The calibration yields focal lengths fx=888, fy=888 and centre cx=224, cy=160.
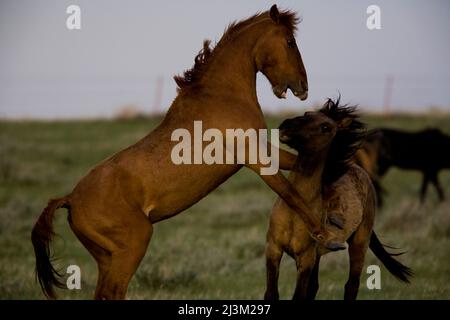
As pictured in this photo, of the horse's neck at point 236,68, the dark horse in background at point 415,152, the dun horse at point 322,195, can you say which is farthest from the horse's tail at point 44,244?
the dark horse in background at point 415,152

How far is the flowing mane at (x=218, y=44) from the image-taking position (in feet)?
23.3

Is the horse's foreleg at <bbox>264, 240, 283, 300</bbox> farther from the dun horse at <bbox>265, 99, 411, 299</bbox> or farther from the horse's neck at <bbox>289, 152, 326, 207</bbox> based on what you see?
the horse's neck at <bbox>289, 152, 326, 207</bbox>

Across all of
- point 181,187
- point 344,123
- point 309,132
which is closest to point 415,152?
point 344,123

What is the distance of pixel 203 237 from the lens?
16.2 meters

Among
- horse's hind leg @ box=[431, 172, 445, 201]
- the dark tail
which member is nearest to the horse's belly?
the dark tail

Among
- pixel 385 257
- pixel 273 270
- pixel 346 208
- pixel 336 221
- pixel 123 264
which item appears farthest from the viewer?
pixel 385 257

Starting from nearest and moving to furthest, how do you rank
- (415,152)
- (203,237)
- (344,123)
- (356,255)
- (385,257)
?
(344,123)
(356,255)
(385,257)
(203,237)
(415,152)

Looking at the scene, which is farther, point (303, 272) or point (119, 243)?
point (303, 272)

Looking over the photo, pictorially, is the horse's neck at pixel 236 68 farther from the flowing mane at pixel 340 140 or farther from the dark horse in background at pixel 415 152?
the dark horse in background at pixel 415 152

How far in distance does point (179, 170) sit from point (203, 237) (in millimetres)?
9628

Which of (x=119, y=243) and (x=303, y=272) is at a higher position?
(x=119, y=243)

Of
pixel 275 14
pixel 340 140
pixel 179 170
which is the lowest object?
pixel 179 170

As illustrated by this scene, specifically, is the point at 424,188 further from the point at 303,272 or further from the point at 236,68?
the point at 236,68

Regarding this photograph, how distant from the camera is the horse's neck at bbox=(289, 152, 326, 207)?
7.39 m
